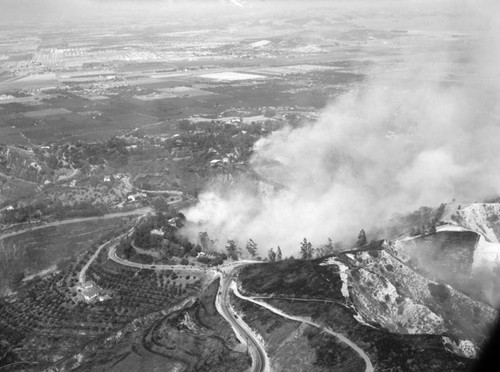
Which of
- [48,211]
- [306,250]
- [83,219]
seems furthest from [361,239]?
[48,211]

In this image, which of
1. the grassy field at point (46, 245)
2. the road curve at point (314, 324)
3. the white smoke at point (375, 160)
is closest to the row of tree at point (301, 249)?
the white smoke at point (375, 160)

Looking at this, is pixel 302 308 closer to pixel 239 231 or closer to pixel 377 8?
pixel 239 231

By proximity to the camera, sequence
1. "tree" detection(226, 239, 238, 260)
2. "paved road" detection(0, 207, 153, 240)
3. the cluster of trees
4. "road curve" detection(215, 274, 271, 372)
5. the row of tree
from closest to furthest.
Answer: "road curve" detection(215, 274, 271, 372) < "tree" detection(226, 239, 238, 260) < the row of tree < "paved road" detection(0, 207, 153, 240) < the cluster of trees

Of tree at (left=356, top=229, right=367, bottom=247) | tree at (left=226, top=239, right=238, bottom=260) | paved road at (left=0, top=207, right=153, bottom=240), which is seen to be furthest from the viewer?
paved road at (left=0, top=207, right=153, bottom=240)

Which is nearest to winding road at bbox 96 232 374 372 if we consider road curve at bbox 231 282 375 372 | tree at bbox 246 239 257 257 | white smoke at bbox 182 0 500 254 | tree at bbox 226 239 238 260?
road curve at bbox 231 282 375 372

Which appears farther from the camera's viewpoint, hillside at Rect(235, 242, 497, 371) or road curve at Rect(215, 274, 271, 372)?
road curve at Rect(215, 274, 271, 372)

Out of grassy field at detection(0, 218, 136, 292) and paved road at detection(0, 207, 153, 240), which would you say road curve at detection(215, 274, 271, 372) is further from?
paved road at detection(0, 207, 153, 240)

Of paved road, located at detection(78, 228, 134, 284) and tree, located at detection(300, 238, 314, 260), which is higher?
tree, located at detection(300, 238, 314, 260)
